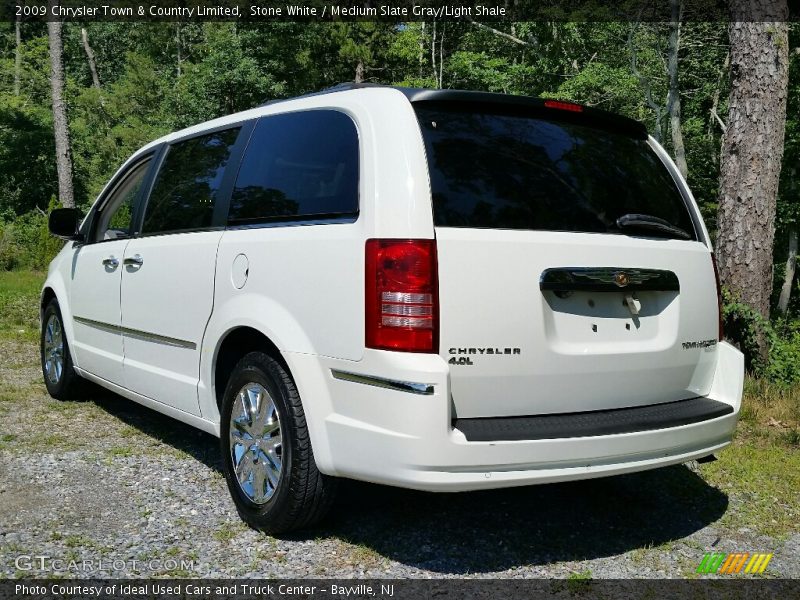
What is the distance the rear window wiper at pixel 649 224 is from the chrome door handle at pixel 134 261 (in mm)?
2819

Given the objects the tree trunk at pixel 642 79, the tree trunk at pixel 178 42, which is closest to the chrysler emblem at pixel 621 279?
the tree trunk at pixel 642 79

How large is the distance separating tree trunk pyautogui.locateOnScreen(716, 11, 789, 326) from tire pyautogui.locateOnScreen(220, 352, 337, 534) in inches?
206

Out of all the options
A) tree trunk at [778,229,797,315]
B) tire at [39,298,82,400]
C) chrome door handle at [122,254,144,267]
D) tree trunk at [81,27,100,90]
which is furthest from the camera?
tree trunk at [81,27,100,90]

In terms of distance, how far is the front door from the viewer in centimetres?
521

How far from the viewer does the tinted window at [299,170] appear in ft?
11.5

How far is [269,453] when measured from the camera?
3734 millimetres

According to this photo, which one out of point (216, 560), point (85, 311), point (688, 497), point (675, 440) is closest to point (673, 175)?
point (675, 440)

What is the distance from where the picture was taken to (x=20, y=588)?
3207mm

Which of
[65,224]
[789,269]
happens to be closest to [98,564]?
[65,224]

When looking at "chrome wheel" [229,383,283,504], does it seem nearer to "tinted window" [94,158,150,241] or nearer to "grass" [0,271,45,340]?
"tinted window" [94,158,150,241]

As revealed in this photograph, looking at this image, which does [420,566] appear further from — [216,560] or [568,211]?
[568,211]

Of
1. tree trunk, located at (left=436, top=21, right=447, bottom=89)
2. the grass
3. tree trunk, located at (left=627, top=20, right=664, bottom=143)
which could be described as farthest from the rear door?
tree trunk, located at (left=436, top=21, right=447, bottom=89)

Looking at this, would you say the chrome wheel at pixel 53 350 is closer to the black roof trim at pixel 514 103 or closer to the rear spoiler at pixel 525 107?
the black roof trim at pixel 514 103

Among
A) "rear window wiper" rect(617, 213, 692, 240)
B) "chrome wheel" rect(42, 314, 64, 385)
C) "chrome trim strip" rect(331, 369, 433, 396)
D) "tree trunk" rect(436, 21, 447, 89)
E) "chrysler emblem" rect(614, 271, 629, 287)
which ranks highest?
"tree trunk" rect(436, 21, 447, 89)
